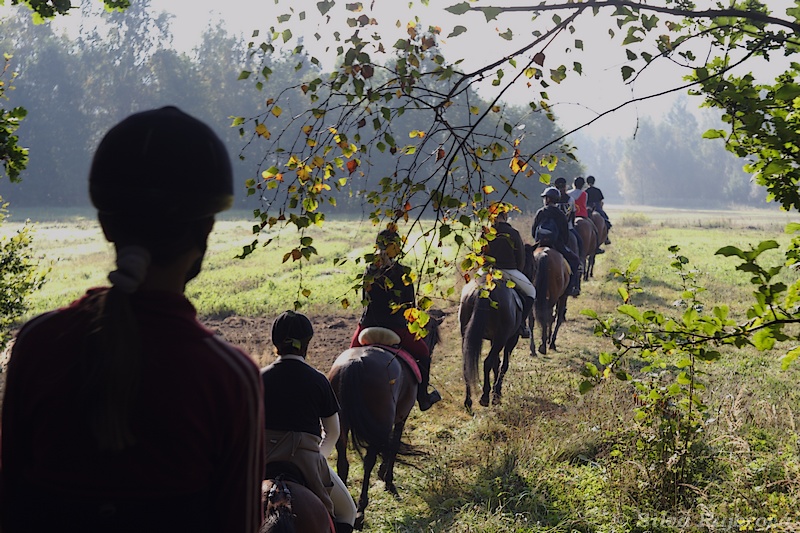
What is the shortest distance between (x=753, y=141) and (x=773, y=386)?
6656 mm

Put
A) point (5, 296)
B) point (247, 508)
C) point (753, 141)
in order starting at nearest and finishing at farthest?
point (247, 508)
point (753, 141)
point (5, 296)

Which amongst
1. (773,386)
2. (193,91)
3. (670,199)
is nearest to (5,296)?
(773,386)

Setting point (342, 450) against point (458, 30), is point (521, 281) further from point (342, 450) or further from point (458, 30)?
point (458, 30)

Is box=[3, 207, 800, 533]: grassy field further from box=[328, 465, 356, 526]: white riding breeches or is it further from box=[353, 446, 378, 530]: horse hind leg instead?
box=[328, 465, 356, 526]: white riding breeches

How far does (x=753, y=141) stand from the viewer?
3.37 meters

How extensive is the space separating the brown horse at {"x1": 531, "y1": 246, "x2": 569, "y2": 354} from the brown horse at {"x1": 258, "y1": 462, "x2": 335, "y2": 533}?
770cm

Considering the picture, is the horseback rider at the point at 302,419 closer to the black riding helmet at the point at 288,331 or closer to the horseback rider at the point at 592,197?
the black riding helmet at the point at 288,331

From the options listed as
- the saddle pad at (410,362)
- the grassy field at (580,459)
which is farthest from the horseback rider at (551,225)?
the saddle pad at (410,362)

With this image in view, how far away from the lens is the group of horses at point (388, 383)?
11.6 ft

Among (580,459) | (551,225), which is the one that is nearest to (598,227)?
(551,225)

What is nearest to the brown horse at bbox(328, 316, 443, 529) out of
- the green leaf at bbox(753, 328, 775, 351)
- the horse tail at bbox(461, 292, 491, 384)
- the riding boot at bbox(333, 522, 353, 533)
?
the riding boot at bbox(333, 522, 353, 533)

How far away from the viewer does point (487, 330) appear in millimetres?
8961

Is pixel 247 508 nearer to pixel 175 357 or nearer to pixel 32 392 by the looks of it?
pixel 175 357

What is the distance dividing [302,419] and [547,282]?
7615mm
